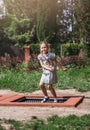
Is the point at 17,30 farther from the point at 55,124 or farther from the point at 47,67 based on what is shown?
the point at 55,124

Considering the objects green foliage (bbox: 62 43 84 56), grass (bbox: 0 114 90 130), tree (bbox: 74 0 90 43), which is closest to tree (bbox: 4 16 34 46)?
green foliage (bbox: 62 43 84 56)

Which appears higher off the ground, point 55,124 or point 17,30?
point 55,124

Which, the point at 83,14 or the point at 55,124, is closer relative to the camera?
the point at 55,124

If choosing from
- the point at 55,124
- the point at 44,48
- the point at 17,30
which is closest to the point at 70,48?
the point at 17,30

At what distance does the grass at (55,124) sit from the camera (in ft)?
18.6

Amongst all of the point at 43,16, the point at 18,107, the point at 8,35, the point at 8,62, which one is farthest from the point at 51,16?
the point at 18,107

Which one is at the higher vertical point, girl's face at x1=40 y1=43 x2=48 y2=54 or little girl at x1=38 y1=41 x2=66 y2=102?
girl's face at x1=40 y1=43 x2=48 y2=54

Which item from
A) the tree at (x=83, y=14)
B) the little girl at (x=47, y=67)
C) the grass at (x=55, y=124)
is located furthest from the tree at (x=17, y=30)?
the grass at (x=55, y=124)

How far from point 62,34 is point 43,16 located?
1070 cm

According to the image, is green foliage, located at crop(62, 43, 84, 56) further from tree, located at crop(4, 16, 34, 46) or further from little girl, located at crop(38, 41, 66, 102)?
little girl, located at crop(38, 41, 66, 102)

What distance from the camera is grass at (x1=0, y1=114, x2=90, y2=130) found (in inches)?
223

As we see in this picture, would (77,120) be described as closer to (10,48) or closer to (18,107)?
(18,107)

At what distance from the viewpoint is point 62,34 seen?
44.6 metres

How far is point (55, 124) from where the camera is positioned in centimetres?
591
